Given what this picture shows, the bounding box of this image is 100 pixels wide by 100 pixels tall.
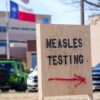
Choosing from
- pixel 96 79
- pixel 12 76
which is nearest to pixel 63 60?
pixel 96 79

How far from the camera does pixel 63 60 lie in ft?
55.0

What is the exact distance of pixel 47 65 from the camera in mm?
16438

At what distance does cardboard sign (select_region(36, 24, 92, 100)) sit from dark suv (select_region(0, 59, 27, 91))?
541 inches

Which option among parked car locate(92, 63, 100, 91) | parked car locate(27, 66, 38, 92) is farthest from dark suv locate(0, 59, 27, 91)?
parked car locate(92, 63, 100, 91)

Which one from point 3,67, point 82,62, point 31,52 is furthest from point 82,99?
point 31,52

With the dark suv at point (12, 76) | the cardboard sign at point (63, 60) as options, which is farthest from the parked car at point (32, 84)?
the cardboard sign at point (63, 60)

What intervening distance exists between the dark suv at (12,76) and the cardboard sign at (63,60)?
541 inches

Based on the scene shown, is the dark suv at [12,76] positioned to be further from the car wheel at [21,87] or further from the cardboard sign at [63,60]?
the cardboard sign at [63,60]

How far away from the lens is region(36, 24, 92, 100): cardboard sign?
16.4 meters

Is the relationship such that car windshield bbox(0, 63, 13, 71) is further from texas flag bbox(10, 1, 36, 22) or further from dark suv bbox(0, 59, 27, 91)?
texas flag bbox(10, 1, 36, 22)

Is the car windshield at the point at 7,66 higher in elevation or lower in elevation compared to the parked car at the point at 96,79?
higher

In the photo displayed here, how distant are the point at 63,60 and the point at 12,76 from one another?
14.7 m

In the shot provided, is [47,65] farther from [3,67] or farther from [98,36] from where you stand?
[98,36]

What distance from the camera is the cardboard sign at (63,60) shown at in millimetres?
16406
